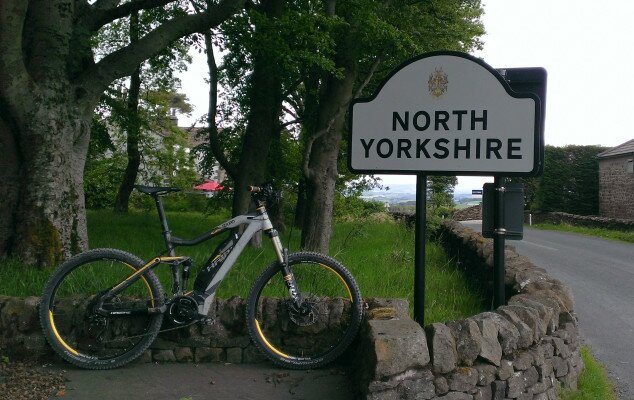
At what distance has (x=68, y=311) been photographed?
16.6 feet

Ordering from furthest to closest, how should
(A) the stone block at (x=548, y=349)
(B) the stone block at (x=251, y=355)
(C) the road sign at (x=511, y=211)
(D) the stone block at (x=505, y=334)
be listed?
(C) the road sign at (x=511, y=211)
(B) the stone block at (x=251, y=355)
(A) the stone block at (x=548, y=349)
(D) the stone block at (x=505, y=334)

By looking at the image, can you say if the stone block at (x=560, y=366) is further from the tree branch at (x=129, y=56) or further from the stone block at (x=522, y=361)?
the tree branch at (x=129, y=56)

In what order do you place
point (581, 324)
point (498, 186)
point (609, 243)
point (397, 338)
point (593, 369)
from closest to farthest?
point (397, 338), point (498, 186), point (593, 369), point (581, 324), point (609, 243)

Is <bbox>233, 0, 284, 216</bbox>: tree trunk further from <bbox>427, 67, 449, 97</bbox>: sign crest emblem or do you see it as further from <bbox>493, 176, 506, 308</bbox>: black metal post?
<bbox>427, 67, 449, 97</bbox>: sign crest emblem

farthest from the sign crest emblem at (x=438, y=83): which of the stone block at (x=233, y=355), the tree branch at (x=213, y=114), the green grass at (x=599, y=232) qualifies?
the green grass at (x=599, y=232)

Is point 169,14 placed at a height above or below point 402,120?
above

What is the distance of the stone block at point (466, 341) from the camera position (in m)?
4.35

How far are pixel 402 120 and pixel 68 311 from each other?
2.85 metres

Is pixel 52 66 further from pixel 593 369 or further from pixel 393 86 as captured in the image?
pixel 593 369

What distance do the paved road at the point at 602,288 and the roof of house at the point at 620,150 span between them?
44.2 ft

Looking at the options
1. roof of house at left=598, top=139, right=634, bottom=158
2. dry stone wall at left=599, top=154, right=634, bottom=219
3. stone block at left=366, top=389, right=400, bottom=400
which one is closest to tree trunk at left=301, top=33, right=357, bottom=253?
stone block at left=366, top=389, right=400, bottom=400

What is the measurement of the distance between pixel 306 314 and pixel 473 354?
1.27 meters

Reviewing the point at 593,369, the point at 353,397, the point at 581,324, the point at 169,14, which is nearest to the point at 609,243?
the point at 581,324

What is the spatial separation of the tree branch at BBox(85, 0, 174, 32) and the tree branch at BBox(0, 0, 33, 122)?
5.06ft
